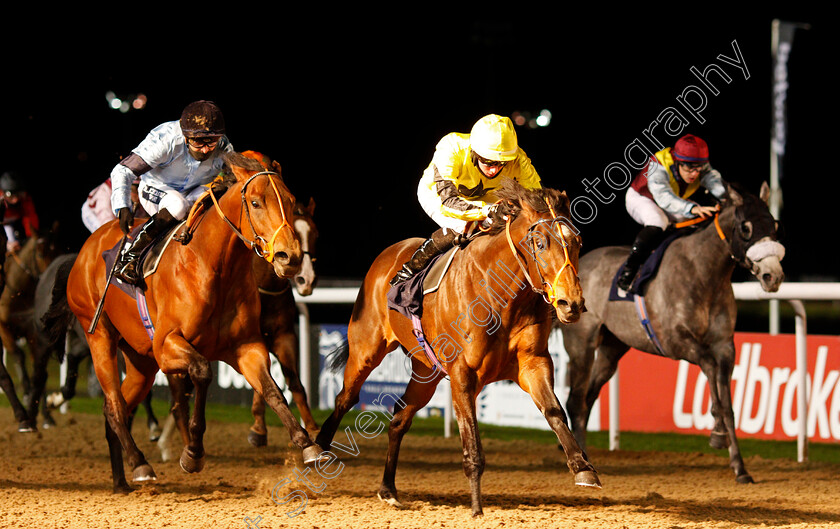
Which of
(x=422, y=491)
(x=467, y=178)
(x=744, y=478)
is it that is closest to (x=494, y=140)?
(x=467, y=178)

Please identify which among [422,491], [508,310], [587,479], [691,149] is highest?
[691,149]

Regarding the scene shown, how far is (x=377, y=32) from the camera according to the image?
2750 cm

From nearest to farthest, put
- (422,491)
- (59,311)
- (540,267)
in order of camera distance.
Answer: (540,267) → (422,491) → (59,311)

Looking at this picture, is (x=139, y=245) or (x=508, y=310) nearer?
(x=508, y=310)

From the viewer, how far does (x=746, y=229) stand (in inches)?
246

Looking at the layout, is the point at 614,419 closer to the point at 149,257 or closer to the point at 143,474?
the point at 143,474

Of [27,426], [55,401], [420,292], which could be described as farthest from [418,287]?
[55,401]

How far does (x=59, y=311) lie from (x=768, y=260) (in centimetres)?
472

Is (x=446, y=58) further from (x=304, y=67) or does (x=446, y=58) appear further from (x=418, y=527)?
(x=418, y=527)

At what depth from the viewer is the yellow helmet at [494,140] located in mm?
4770

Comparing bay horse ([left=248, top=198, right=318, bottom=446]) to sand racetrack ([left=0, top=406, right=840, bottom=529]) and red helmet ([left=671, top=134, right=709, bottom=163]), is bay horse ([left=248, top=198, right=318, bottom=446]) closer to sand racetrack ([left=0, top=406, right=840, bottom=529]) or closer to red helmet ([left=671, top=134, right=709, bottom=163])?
sand racetrack ([left=0, top=406, right=840, bottom=529])

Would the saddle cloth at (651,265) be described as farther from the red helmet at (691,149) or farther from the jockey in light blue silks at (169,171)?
the jockey in light blue silks at (169,171)

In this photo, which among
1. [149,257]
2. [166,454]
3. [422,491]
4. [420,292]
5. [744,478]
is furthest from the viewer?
[166,454]

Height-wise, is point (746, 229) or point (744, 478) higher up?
point (746, 229)
